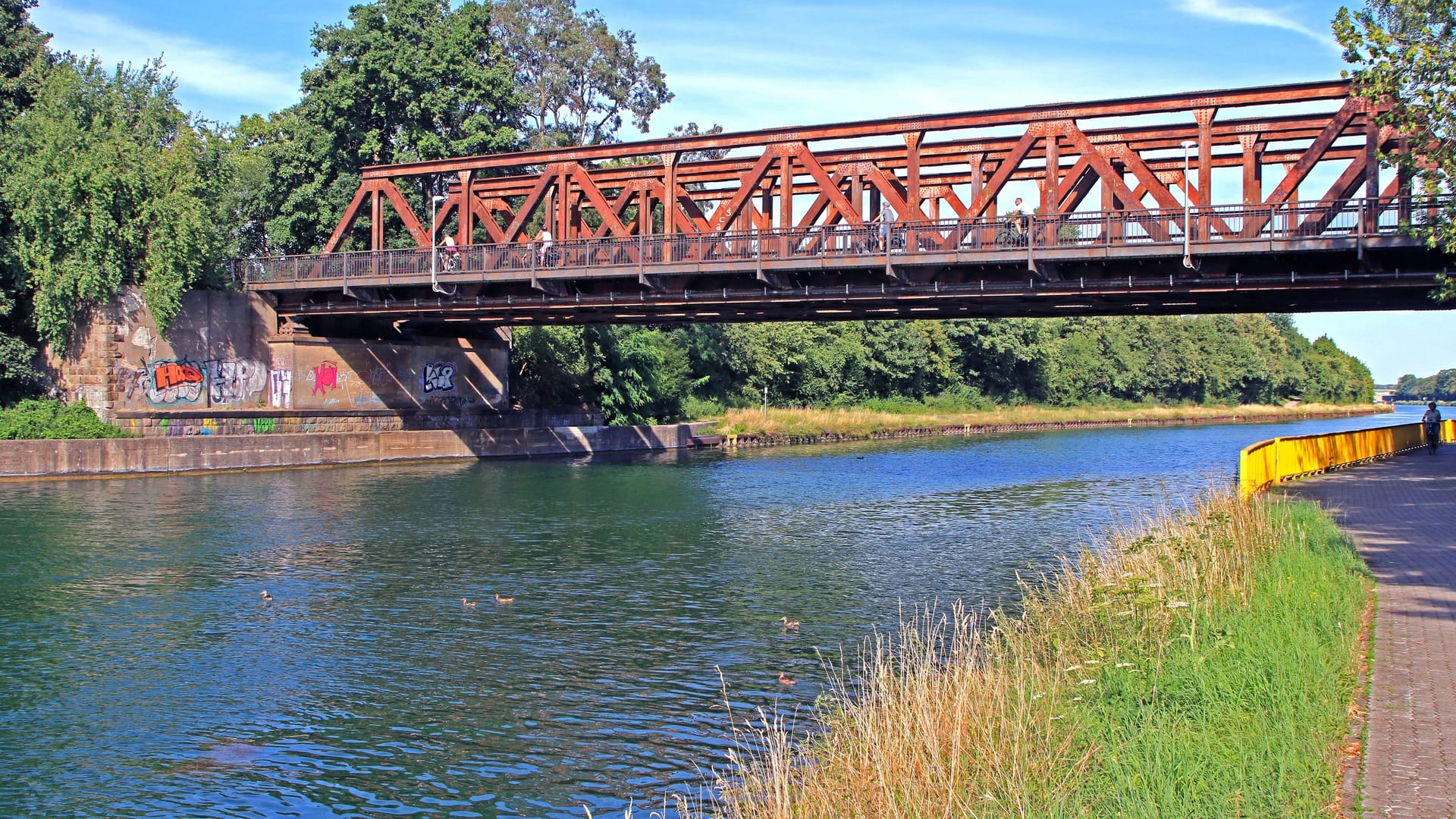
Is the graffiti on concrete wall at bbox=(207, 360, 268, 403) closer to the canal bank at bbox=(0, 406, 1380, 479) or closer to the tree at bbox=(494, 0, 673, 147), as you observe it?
the canal bank at bbox=(0, 406, 1380, 479)

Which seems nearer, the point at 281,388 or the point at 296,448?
the point at 296,448

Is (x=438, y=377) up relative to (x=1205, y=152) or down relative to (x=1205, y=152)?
down

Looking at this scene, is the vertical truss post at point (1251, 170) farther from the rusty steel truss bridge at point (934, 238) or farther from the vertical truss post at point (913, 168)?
the vertical truss post at point (913, 168)

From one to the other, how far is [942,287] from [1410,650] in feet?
77.7

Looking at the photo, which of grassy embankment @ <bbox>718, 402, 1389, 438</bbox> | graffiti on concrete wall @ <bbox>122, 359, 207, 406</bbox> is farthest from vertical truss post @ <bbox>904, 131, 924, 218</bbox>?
grassy embankment @ <bbox>718, 402, 1389, 438</bbox>

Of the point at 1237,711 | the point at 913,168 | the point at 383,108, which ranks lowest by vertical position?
the point at 1237,711

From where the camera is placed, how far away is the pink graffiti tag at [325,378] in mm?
50094

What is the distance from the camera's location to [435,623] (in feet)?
63.5

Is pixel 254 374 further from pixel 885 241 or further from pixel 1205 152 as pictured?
pixel 1205 152

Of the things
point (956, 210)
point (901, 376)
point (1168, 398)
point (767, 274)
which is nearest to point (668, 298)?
point (767, 274)

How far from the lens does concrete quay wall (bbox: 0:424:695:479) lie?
134ft

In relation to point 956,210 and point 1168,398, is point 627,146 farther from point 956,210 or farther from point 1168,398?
point 1168,398

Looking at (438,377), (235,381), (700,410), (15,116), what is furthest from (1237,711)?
(700,410)

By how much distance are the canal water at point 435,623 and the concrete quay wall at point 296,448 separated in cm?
150
